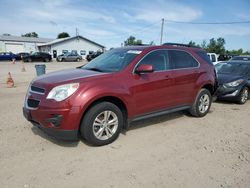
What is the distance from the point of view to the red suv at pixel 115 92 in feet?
13.5

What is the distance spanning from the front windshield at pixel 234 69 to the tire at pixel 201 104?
3.31 m

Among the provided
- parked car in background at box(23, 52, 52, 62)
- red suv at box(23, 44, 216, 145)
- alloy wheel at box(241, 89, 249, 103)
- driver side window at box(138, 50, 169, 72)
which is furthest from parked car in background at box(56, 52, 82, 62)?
driver side window at box(138, 50, 169, 72)

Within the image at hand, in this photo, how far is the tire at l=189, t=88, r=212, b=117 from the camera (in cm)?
637

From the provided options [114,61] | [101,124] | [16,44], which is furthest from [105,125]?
[16,44]

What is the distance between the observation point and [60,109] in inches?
158

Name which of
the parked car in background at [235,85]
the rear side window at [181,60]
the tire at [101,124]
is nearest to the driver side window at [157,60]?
the rear side window at [181,60]

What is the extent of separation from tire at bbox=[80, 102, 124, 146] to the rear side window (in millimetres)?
1939

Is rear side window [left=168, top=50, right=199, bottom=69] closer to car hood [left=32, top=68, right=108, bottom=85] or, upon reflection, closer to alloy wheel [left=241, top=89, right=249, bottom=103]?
car hood [left=32, top=68, right=108, bottom=85]

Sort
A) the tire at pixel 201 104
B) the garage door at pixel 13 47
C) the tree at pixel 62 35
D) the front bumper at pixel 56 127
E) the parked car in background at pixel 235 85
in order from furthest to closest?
1. the tree at pixel 62 35
2. the garage door at pixel 13 47
3. the parked car in background at pixel 235 85
4. the tire at pixel 201 104
5. the front bumper at pixel 56 127

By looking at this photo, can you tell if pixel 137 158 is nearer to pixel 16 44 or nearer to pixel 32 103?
pixel 32 103

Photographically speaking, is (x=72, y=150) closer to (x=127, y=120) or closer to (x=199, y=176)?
(x=127, y=120)

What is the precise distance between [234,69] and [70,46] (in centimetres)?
5074

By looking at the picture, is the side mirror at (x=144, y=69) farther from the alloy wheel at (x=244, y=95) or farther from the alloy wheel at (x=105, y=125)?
the alloy wheel at (x=244, y=95)

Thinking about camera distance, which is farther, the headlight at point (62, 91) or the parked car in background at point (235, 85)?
the parked car in background at point (235, 85)
